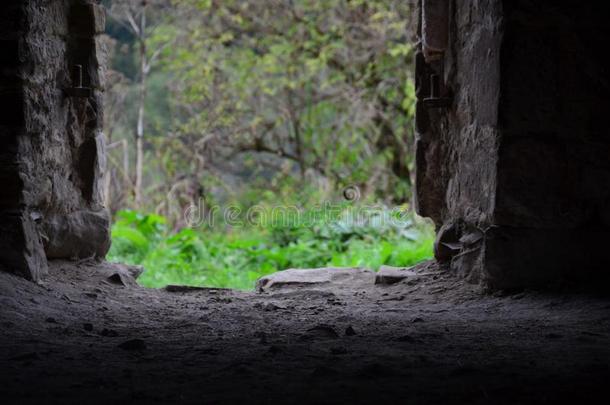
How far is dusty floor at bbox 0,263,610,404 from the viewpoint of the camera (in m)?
1.81

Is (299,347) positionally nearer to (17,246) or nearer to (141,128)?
(17,246)

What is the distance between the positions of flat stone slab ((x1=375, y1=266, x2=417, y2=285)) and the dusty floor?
413 mm

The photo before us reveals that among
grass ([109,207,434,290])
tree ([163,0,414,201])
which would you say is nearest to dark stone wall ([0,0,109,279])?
grass ([109,207,434,290])

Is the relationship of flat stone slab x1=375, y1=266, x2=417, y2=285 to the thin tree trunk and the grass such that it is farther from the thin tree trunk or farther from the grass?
the thin tree trunk

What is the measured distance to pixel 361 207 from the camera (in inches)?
315

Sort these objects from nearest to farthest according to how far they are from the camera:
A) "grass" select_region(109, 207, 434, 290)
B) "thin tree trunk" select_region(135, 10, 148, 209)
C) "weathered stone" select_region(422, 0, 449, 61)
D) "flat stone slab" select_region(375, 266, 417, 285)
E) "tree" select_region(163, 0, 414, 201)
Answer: "weathered stone" select_region(422, 0, 449, 61) → "flat stone slab" select_region(375, 266, 417, 285) → "grass" select_region(109, 207, 434, 290) → "thin tree trunk" select_region(135, 10, 148, 209) → "tree" select_region(163, 0, 414, 201)

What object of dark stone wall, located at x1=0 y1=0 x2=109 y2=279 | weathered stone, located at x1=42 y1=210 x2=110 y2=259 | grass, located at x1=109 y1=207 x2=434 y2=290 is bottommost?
grass, located at x1=109 y1=207 x2=434 y2=290

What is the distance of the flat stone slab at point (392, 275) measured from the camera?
13.4 feet

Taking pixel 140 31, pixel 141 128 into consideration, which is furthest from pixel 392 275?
pixel 140 31

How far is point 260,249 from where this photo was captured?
7078 mm

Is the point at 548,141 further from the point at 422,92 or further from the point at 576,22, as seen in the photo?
the point at 422,92

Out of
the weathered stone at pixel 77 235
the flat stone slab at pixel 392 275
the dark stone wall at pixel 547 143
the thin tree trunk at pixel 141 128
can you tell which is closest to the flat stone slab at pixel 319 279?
the flat stone slab at pixel 392 275

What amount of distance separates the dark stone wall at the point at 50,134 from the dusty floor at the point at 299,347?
23 cm

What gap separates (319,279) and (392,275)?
19.8 inches
